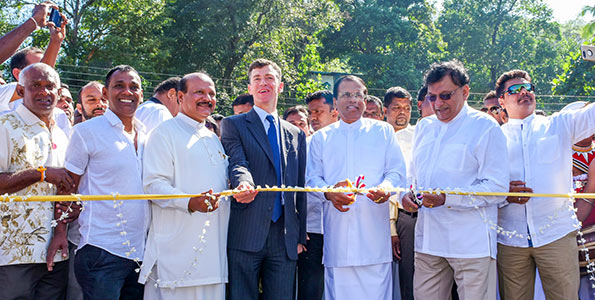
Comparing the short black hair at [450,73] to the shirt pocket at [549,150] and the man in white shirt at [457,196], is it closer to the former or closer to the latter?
the man in white shirt at [457,196]

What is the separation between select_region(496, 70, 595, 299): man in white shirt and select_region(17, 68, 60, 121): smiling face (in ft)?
13.4

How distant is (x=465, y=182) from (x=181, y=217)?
2.46m

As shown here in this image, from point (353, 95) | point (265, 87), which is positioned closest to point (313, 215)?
point (353, 95)

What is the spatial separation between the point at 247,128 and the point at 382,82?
36.7 metres

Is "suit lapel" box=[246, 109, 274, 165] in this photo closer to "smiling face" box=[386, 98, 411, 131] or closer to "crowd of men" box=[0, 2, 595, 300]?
"crowd of men" box=[0, 2, 595, 300]

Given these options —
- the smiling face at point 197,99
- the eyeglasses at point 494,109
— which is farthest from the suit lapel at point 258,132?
the eyeglasses at point 494,109

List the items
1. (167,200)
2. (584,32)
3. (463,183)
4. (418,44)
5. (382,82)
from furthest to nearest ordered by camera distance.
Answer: (418,44)
(382,82)
(584,32)
(463,183)
(167,200)

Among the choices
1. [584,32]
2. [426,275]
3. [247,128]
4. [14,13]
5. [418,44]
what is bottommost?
[426,275]

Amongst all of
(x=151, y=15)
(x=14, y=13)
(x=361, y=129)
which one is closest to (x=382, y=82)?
(x=151, y=15)

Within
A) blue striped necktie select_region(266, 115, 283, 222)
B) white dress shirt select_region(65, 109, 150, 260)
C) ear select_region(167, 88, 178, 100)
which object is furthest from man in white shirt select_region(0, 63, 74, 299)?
ear select_region(167, 88, 178, 100)

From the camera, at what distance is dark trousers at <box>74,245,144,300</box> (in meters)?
4.05

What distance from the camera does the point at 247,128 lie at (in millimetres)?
4742

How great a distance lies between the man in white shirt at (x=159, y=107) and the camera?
224 inches

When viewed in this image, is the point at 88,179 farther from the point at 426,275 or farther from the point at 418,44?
the point at 418,44
